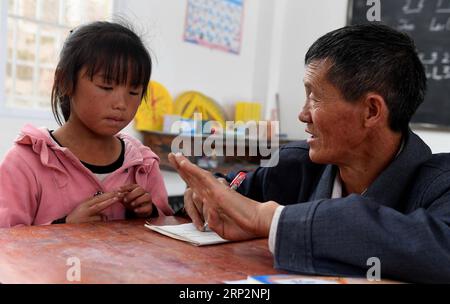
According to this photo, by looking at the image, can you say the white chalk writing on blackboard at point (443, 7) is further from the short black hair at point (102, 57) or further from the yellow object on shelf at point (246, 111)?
the short black hair at point (102, 57)

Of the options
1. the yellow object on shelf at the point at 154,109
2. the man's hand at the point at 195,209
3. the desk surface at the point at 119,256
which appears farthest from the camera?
the yellow object on shelf at the point at 154,109

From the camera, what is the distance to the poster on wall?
431cm

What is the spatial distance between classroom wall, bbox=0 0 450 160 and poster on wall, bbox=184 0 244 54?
6 cm

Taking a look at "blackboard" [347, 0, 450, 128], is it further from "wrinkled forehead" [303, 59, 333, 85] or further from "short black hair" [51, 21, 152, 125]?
"wrinkled forehead" [303, 59, 333, 85]

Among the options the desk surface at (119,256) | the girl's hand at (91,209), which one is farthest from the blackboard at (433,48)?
the desk surface at (119,256)

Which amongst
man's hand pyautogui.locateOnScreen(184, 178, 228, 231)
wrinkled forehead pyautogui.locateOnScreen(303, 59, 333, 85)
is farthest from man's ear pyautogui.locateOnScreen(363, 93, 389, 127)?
man's hand pyautogui.locateOnScreen(184, 178, 228, 231)

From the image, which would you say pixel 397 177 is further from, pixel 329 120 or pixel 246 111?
pixel 246 111

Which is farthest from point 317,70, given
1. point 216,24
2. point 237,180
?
point 216,24

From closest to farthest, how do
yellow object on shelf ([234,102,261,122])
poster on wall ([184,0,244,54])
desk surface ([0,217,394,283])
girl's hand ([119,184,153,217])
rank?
desk surface ([0,217,394,283])
girl's hand ([119,184,153,217])
poster on wall ([184,0,244,54])
yellow object on shelf ([234,102,261,122])

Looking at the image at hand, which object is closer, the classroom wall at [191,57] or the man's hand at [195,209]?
the man's hand at [195,209]

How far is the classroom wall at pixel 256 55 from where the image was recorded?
4141 mm

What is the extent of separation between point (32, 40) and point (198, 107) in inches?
57.4

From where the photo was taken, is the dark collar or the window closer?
the dark collar

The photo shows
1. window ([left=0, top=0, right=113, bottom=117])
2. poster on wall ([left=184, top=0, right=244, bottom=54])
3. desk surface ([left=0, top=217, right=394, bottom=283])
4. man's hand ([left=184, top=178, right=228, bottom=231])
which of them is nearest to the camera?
desk surface ([left=0, top=217, right=394, bottom=283])
